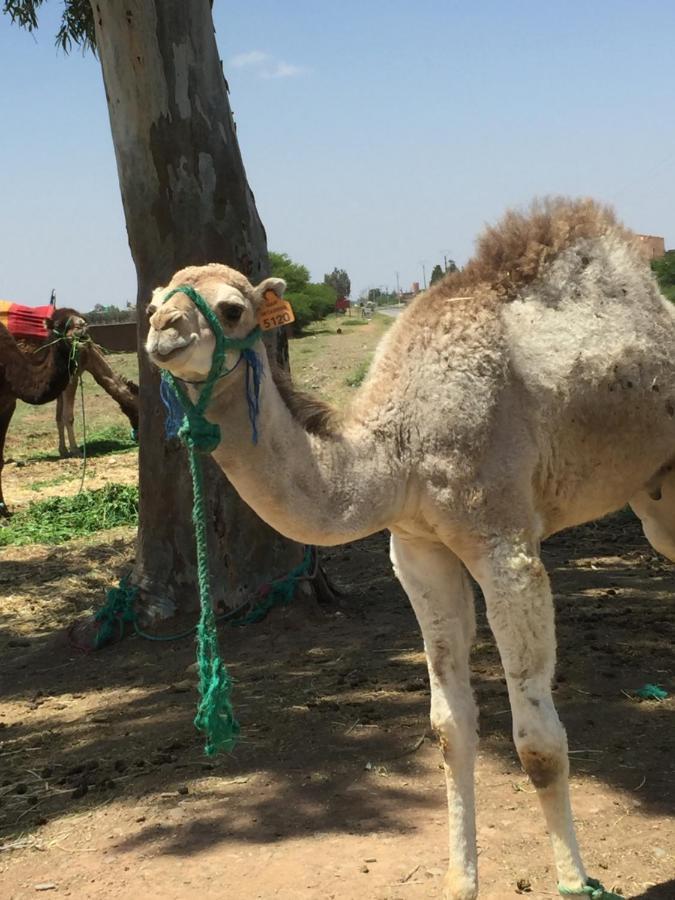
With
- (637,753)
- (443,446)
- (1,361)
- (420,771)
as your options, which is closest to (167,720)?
(420,771)

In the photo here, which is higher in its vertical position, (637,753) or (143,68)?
(143,68)

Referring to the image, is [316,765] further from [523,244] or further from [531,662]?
[523,244]

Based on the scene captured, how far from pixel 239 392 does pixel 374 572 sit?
589 centimetres

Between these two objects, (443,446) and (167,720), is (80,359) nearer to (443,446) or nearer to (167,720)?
(167,720)

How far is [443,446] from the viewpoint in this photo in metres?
3.84

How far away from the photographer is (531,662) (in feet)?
12.3

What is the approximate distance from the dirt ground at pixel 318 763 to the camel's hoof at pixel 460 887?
184mm

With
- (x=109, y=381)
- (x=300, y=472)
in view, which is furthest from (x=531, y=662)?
(x=109, y=381)

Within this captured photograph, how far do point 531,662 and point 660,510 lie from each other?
1.40m

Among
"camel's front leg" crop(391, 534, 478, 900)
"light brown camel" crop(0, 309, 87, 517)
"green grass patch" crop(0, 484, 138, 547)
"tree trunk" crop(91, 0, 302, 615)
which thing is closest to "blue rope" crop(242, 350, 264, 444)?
Result: "camel's front leg" crop(391, 534, 478, 900)

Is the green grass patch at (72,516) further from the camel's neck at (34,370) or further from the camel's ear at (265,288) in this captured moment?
the camel's ear at (265,288)

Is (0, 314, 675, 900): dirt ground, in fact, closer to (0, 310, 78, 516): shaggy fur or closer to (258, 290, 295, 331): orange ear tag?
(258, 290, 295, 331): orange ear tag

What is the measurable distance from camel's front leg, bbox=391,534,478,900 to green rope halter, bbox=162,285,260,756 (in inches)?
30.6

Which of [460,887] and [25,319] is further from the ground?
[25,319]
